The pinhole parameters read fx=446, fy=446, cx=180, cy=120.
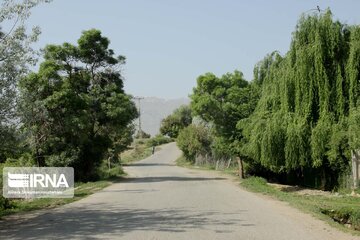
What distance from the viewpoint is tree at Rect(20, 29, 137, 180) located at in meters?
25.6

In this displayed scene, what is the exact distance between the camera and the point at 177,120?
295 ft

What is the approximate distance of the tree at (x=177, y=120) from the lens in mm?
89787

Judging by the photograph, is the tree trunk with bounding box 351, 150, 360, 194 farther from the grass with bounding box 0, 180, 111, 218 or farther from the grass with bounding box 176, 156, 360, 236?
the grass with bounding box 0, 180, 111, 218

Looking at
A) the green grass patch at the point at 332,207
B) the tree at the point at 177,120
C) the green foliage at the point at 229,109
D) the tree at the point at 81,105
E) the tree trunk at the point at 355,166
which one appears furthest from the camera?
the tree at the point at 177,120

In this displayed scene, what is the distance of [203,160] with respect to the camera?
167 ft

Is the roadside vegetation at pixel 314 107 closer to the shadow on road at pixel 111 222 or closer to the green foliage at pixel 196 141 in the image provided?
the shadow on road at pixel 111 222

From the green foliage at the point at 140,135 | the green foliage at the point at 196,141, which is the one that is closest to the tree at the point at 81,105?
the green foliage at the point at 196,141

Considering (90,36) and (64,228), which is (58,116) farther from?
(64,228)

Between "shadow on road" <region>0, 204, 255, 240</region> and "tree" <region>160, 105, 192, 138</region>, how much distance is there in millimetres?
75318

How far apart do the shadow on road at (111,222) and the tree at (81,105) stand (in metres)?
11.8

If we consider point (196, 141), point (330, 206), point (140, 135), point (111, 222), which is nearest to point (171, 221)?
point (111, 222)

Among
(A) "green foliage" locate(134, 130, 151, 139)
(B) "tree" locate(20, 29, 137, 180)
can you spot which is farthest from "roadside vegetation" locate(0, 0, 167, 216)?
(A) "green foliage" locate(134, 130, 151, 139)

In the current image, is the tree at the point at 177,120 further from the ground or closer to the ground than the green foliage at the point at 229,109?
further from the ground

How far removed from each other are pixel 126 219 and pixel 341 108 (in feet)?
42.6
